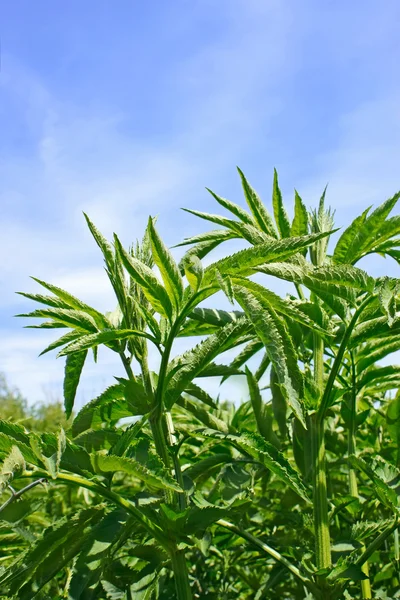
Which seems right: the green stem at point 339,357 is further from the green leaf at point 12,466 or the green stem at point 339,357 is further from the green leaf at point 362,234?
the green leaf at point 12,466

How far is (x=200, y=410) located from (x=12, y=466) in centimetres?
52

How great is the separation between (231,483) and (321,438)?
7.6 inches

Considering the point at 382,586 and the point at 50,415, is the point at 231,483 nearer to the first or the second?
the point at 382,586

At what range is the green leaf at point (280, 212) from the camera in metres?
1.24

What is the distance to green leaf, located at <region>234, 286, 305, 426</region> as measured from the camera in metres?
0.83

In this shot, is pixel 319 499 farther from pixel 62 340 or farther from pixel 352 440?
pixel 62 340

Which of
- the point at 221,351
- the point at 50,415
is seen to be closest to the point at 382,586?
the point at 221,351

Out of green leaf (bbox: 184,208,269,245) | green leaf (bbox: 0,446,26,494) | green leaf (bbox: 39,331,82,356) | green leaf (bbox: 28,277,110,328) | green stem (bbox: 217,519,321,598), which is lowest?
green stem (bbox: 217,519,321,598)

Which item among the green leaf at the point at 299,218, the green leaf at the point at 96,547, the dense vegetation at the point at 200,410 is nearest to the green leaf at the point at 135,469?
the dense vegetation at the point at 200,410

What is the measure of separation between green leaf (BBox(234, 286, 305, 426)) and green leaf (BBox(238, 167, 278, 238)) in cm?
38

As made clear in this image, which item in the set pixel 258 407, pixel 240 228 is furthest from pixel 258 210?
pixel 258 407

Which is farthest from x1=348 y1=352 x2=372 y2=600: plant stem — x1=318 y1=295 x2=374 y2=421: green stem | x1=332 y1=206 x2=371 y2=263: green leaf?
x1=332 y1=206 x2=371 y2=263: green leaf

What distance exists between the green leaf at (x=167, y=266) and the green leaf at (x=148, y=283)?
0.04 ft

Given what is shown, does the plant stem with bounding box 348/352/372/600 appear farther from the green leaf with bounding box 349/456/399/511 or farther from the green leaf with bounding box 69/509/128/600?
the green leaf with bounding box 69/509/128/600
